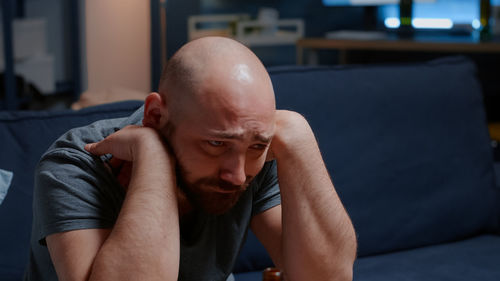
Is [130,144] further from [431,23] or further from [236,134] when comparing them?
[431,23]

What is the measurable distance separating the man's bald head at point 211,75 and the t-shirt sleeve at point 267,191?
263 mm

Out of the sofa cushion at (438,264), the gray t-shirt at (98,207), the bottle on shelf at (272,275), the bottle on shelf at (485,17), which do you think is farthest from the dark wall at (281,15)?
the gray t-shirt at (98,207)

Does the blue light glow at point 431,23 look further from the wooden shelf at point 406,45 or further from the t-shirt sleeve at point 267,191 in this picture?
the t-shirt sleeve at point 267,191

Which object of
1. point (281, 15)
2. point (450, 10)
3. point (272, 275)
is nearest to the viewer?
point (272, 275)

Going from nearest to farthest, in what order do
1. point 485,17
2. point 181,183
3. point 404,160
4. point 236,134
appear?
point 236,134
point 181,183
point 404,160
point 485,17

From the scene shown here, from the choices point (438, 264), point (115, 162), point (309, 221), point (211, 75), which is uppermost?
point (211, 75)

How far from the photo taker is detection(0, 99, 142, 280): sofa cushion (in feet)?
4.27

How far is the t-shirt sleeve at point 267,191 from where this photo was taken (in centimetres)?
120

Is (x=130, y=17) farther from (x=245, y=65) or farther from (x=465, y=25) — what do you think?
(x=245, y=65)

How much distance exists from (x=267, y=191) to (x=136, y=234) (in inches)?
13.5

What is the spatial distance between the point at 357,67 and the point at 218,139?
0.85m

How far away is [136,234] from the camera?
0.93 metres

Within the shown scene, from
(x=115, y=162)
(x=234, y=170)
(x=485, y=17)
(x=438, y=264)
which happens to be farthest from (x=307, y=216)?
(x=485, y=17)

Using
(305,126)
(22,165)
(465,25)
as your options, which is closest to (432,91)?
(305,126)
